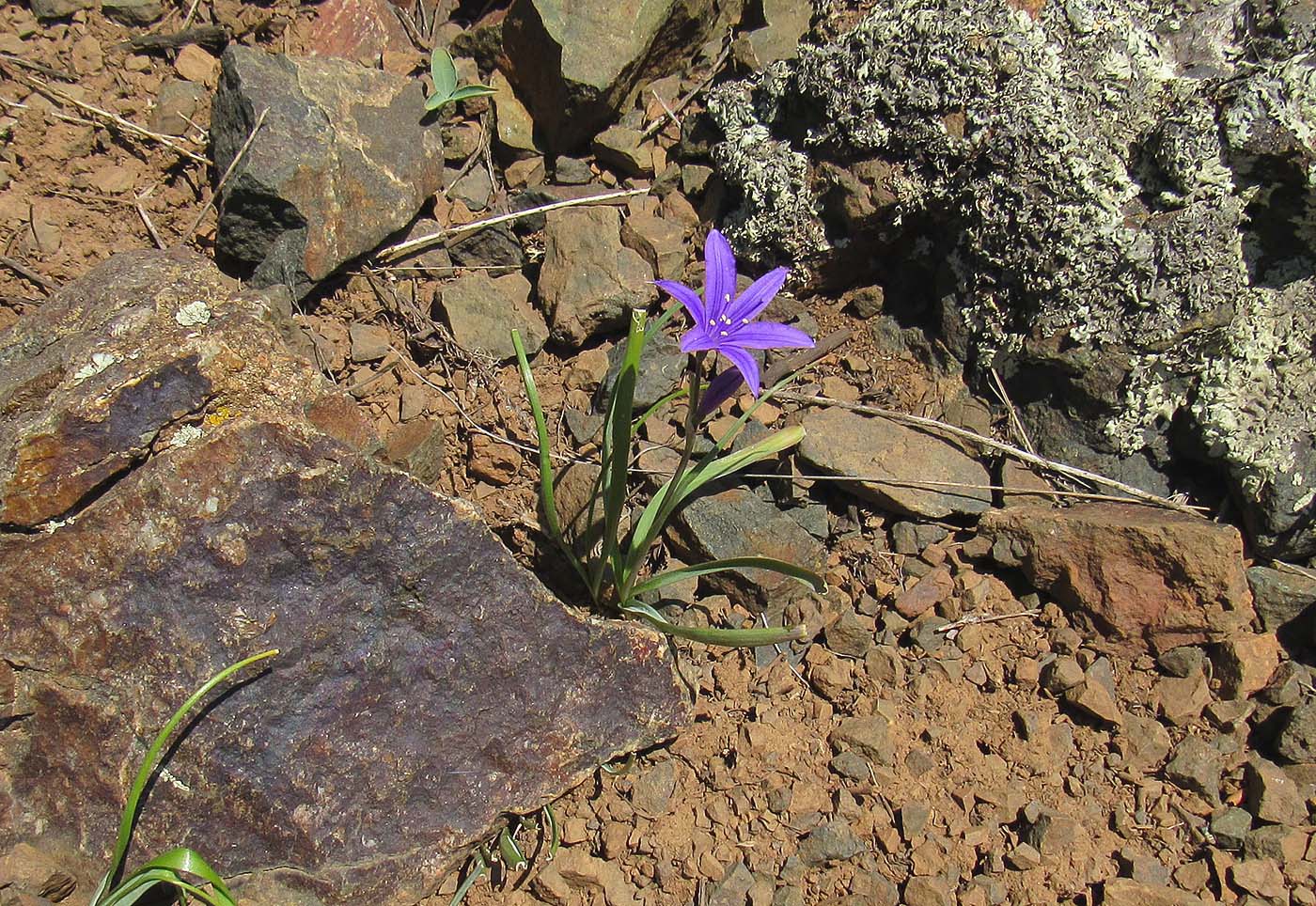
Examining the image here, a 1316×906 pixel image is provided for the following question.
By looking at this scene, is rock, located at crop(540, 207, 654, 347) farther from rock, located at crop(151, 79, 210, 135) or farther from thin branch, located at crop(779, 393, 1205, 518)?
rock, located at crop(151, 79, 210, 135)

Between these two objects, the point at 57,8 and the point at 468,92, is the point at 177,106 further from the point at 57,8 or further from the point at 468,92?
the point at 468,92

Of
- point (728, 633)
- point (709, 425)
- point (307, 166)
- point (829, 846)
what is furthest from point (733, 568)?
point (307, 166)

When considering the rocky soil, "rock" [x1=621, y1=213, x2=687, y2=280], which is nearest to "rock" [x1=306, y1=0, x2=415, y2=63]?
the rocky soil

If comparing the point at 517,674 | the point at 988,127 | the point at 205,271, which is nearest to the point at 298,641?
the point at 517,674

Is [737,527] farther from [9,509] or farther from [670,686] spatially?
[9,509]

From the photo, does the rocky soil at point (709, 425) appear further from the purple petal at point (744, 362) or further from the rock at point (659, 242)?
the purple petal at point (744, 362)
